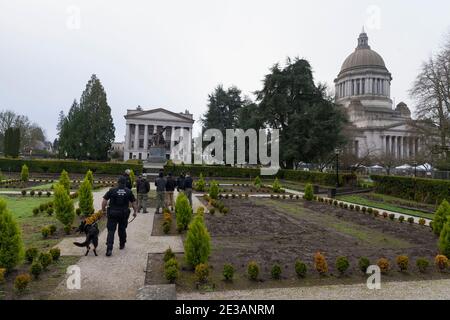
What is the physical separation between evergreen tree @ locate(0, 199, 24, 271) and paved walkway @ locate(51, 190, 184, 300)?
4.17 ft

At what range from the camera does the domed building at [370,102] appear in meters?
87.1

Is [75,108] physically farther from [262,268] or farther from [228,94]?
[262,268]

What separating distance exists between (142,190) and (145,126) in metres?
80.9

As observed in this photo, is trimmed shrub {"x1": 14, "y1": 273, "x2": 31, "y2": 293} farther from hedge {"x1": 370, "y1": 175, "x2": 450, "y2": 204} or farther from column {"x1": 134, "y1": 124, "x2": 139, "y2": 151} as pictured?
column {"x1": 134, "y1": 124, "x2": 139, "y2": 151}

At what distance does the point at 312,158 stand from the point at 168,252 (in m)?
36.6

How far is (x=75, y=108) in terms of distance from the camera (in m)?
64.4

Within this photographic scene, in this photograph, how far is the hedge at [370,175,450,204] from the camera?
68.0 ft

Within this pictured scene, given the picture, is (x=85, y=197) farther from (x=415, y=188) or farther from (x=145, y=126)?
(x=145, y=126)

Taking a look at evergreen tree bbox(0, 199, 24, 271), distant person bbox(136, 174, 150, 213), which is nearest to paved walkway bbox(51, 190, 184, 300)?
evergreen tree bbox(0, 199, 24, 271)

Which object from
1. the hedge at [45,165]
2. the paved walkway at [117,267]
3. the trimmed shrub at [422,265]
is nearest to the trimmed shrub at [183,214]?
the paved walkway at [117,267]

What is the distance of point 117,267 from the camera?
7320 millimetres

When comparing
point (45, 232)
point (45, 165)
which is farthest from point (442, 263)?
point (45, 165)

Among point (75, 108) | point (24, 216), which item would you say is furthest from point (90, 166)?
point (75, 108)
